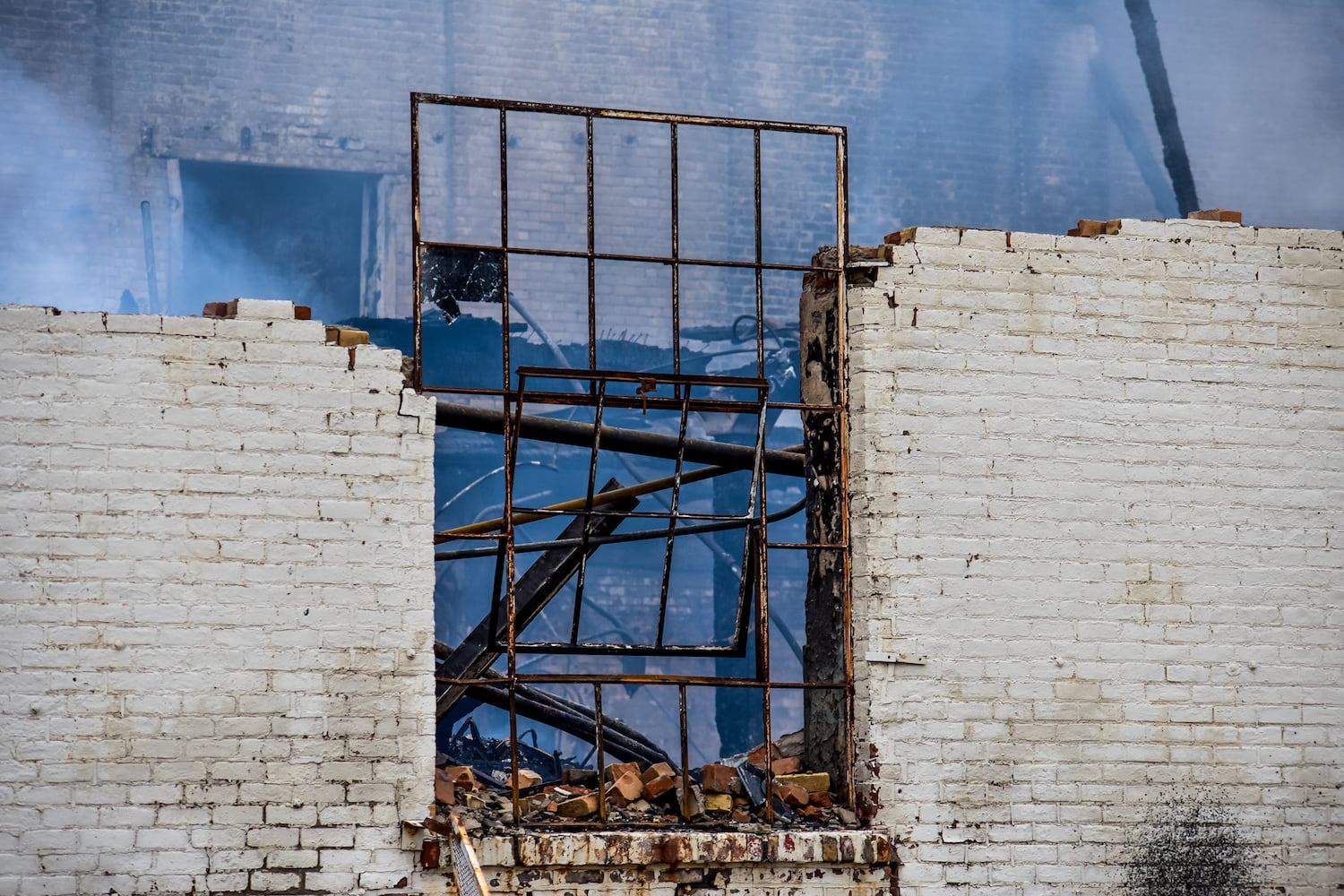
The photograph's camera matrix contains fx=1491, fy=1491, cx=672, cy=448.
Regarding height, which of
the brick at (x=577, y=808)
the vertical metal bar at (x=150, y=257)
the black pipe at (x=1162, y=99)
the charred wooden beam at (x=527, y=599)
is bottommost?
the brick at (x=577, y=808)

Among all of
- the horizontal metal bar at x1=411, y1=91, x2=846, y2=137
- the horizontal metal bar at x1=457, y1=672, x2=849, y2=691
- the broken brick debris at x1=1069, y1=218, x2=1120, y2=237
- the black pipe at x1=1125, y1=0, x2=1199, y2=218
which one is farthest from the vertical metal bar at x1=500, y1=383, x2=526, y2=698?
the black pipe at x1=1125, y1=0, x2=1199, y2=218

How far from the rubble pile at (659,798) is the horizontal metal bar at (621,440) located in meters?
1.49

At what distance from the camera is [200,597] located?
584 centimetres

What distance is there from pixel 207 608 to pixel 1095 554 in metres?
3.81

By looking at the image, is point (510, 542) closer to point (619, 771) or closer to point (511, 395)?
point (511, 395)

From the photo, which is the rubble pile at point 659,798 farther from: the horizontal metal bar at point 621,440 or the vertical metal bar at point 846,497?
the horizontal metal bar at point 621,440

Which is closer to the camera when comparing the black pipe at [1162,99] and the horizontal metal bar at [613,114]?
the horizontal metal bar at [613,114]

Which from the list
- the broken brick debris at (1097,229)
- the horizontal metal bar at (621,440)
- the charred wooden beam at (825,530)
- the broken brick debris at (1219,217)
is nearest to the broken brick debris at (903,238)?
the charred wooden beam at (825,530)

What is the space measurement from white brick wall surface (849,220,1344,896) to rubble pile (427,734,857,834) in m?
0.35

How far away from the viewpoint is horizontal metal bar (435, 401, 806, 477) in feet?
23.5

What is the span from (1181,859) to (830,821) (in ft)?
5.20

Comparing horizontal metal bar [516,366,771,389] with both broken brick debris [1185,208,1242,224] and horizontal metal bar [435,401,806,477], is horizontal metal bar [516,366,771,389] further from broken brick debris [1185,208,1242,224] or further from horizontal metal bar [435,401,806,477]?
broken brick debris [1185,208,1242,224]

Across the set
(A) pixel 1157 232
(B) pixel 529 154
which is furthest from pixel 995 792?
(B) pixel 529 154

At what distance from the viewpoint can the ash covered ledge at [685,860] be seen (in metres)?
6.03
